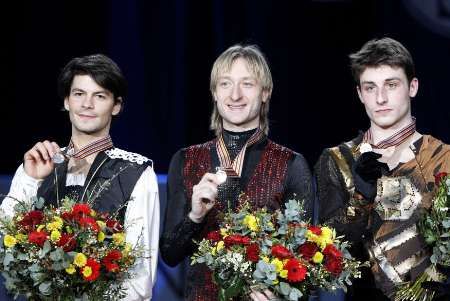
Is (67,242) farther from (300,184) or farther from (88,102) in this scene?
(300,184)

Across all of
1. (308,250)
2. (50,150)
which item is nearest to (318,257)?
(308,250)

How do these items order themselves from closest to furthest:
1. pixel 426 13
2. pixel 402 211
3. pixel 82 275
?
pixel 82 275 → pixel 402 211 → pixel 426 13

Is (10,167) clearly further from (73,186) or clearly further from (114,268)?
(114,268)

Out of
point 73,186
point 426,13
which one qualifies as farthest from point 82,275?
point 426,13

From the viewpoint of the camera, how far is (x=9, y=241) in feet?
12.3

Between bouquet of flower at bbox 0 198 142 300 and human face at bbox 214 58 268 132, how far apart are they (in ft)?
2.84

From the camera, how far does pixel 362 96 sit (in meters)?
4.54

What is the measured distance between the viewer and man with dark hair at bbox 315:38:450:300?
4258 mm

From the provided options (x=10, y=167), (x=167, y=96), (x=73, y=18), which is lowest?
(x=10, y=167)

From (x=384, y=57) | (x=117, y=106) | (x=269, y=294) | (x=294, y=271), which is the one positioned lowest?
(x=269, y=294)

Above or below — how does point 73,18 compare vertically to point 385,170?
above

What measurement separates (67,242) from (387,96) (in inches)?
62.7

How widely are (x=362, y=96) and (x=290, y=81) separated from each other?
5.98 ft

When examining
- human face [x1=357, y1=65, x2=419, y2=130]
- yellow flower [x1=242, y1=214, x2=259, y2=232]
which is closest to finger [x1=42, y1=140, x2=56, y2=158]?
yellow flower [x1=242, y1=214, x2=259, y2=232]
